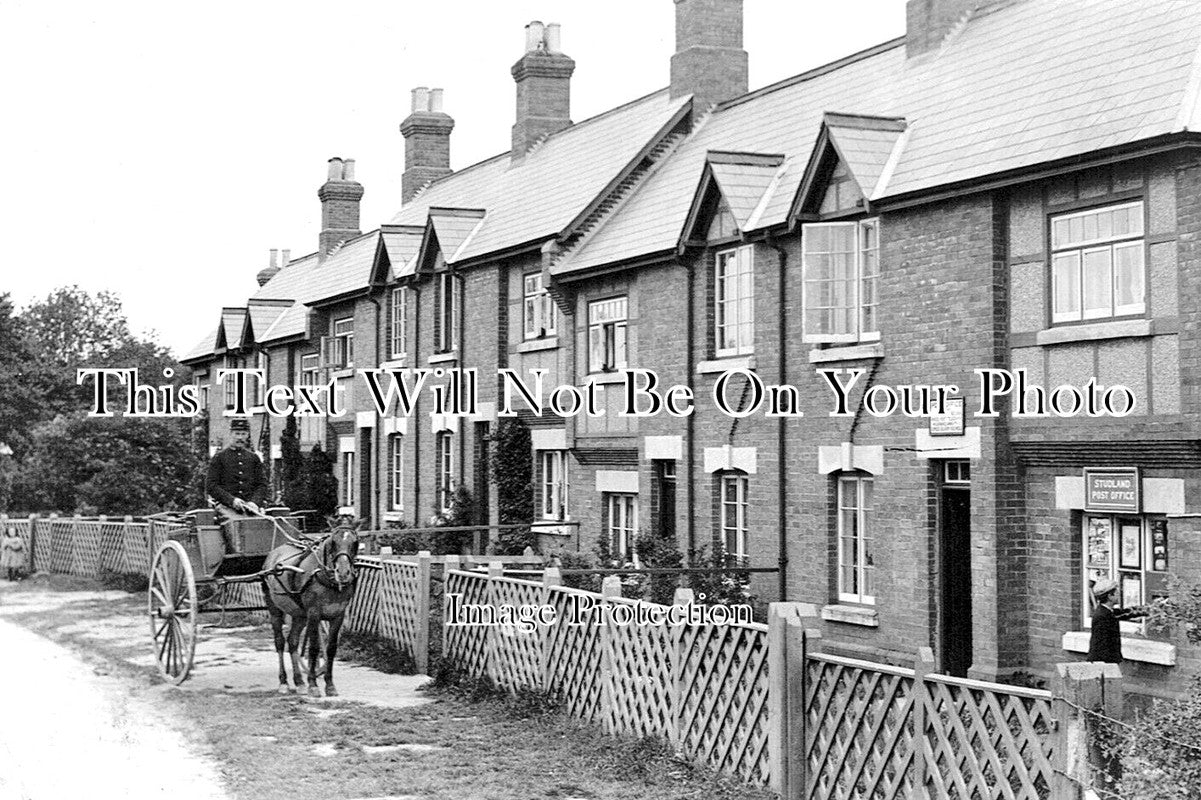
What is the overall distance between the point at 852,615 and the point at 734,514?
3664 millimetres

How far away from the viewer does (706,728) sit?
454 inches

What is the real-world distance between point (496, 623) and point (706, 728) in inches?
190

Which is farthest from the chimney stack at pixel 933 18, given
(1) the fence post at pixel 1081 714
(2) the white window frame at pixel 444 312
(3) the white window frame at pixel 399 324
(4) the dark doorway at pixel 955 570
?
(3) the white window frame at pixel 399 324

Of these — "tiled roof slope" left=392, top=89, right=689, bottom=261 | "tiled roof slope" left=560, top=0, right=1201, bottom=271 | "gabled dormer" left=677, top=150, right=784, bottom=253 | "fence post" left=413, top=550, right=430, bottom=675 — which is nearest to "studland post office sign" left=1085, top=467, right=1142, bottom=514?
"tiled roof slope" left=560, top=0, right=1201, bottom=271

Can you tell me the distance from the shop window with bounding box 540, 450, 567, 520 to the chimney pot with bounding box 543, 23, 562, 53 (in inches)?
446

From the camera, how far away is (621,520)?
80.4 ft

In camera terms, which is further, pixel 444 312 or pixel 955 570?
pixel 444 312

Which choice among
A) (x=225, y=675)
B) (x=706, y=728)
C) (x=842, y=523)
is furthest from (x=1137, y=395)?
(x=225, y=675)

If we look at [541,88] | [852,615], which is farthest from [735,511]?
[541,88]

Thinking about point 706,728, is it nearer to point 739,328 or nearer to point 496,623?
point 496,623

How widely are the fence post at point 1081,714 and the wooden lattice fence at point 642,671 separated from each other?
2979mm

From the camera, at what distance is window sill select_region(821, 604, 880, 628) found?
58.7 ft

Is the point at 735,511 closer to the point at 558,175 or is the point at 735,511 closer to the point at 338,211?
the point at 558,175

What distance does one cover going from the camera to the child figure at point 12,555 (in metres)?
37.1
